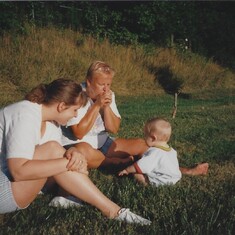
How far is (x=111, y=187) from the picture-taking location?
160 inches

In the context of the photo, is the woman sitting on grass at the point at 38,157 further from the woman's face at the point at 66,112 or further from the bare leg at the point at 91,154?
the bare leg at the point at 91,154

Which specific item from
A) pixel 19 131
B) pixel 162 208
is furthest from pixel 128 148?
pixel 19 131

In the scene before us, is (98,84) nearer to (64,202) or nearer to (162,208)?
(64,202)

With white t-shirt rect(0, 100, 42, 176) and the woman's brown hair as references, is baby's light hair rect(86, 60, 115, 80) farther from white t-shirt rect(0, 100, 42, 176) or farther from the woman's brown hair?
white t-shirt rect(0, 100, 42, 176)

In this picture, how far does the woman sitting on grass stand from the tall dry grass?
26.0 ft

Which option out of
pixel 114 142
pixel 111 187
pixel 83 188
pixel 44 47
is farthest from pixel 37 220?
pixel 44 47

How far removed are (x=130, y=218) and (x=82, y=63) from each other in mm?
11182

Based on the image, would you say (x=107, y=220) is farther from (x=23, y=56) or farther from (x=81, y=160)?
(x=23, y=56)

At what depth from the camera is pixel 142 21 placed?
61.4ft

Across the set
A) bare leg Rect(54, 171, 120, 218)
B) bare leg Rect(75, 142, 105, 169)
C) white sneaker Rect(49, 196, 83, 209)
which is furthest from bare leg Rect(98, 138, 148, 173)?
bare leg Rect(54, 171, 120, 218)

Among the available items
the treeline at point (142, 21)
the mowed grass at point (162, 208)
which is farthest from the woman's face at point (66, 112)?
the treeline at point (142, 21)

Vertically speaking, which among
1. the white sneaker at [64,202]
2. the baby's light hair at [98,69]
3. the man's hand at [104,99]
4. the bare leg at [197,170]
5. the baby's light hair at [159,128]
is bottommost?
the bare leg at [197,170]

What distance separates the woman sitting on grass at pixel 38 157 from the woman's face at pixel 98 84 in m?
1.15

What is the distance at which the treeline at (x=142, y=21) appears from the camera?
16.2 meters
